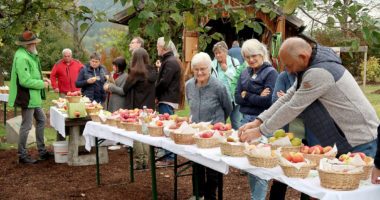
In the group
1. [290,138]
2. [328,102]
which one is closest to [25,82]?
[290,138]

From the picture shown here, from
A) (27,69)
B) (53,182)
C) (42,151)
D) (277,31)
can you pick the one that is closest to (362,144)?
(53,182)

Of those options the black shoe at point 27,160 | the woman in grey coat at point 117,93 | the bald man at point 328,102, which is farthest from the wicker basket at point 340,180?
the black shoe at point 27,160

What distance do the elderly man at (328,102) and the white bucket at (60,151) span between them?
15.1 feet

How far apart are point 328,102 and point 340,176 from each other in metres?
0.71

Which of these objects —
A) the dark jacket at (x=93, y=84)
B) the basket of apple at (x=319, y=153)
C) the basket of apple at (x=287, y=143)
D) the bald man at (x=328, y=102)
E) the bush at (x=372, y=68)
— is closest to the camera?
the basket of apple at (x=319, y=153)

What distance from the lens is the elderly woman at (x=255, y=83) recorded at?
14.5ft

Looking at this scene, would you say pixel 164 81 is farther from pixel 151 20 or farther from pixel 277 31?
pixel 277 31

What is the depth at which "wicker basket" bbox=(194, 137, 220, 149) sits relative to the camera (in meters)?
3.58

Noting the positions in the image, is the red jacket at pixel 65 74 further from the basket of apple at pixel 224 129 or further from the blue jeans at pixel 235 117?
the basket of apple at pixel 224 129

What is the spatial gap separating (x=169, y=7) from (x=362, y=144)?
1.47m

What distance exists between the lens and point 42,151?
7.27 meters

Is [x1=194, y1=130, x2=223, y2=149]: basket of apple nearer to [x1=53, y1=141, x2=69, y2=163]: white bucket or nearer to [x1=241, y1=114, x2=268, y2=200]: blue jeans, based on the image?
[x1=241, y1=114, x2=268, y2=200]: blue jeans

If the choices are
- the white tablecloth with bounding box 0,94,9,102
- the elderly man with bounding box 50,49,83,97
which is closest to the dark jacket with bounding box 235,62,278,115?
the elderly man with bounding box 50,49,83,97

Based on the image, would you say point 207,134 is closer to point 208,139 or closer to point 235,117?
point 208,139
